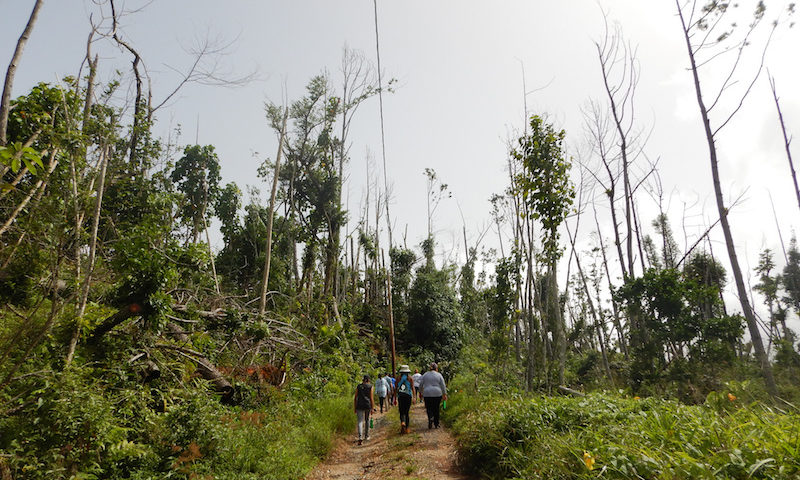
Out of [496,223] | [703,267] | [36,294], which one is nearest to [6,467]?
[36,294]

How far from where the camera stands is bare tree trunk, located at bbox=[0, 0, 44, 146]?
16.2ft

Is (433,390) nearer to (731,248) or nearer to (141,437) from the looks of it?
(141,437)

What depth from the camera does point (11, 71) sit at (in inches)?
205

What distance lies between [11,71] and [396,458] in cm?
784

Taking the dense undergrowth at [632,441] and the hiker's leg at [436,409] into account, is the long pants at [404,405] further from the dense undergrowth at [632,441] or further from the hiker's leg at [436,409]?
the dense undergrowth at [632,441]

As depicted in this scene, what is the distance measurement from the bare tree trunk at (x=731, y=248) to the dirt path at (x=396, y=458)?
636 centimetres

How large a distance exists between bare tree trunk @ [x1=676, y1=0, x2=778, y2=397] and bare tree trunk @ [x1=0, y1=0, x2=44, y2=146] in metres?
11.9

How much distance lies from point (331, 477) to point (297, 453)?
2.27 ft

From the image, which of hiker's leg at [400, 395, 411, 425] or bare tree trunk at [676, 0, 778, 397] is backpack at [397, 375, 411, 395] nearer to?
hiker's leg at [400, 395, 411, 425]

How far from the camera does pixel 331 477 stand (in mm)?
6453

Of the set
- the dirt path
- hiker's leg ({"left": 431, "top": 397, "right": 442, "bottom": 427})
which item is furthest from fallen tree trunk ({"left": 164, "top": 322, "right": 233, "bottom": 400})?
hiker's leg ({"left": 431, "top": 397, "right": 442, "bottom": 427})

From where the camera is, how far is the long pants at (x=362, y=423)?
347 inches

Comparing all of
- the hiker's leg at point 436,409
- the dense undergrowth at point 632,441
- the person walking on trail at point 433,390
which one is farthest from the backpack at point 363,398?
the dense undergrowth at point 632,441

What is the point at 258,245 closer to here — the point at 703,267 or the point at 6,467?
the point at 6,467
